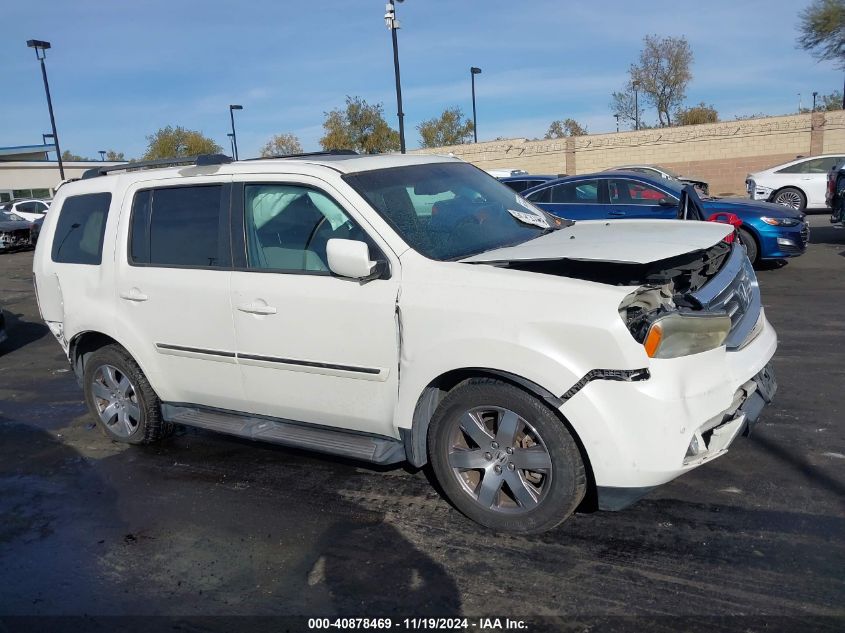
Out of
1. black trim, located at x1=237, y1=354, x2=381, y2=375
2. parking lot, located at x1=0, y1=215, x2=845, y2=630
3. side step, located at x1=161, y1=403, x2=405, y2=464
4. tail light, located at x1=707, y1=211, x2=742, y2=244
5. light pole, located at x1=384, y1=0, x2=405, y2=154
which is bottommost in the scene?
parking lot, located at x1=0, y1=215, x2=845, y2=630

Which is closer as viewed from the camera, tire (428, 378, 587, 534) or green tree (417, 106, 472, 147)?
tire (428, 378, 587, 534)

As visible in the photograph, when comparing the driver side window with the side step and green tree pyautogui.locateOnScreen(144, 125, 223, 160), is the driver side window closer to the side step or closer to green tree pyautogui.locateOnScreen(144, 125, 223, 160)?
the side step

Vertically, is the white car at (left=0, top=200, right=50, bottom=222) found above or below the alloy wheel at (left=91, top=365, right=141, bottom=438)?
above

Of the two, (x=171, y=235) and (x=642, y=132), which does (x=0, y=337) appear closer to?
(x=171, y=235)

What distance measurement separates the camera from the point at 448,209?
14.3 ft

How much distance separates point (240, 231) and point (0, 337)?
6.13m

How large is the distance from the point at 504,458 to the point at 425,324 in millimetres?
762

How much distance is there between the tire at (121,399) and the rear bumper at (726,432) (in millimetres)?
3236

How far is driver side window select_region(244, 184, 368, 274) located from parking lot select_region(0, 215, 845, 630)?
4.51 ft

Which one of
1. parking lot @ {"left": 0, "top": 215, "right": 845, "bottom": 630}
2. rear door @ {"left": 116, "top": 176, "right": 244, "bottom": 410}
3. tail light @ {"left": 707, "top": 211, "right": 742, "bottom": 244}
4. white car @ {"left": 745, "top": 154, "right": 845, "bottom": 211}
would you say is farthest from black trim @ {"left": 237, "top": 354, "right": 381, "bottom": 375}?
white car @ {"left": 745, "top": 154, "right": 845, "bottom": 211}

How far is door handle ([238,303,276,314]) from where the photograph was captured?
13.5 ft

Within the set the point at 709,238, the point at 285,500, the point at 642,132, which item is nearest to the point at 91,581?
the point at 285,500

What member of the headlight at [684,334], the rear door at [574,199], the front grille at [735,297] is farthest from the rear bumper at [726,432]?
the rear door at [574,199]

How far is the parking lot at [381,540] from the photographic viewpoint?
3.13m
